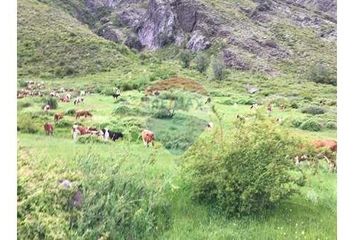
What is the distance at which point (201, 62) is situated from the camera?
24.0 feet

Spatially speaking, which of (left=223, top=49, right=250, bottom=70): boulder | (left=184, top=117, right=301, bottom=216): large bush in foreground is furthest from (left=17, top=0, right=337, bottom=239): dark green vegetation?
(left=223, top=49, right=250, bottom=70): boulder

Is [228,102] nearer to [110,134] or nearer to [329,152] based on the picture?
[329,152]

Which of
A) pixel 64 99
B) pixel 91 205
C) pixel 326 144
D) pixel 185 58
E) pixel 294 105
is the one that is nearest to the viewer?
pixel 91 205

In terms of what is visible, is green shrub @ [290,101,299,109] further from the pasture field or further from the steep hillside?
the steep hillside

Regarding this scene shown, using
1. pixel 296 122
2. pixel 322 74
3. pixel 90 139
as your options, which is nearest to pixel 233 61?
pixel 322 74

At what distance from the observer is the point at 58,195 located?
5.56 m

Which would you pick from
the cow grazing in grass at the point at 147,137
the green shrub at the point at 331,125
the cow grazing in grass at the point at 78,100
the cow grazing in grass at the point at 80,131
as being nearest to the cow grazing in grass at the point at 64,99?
the cow grazing in grass at the point at 78,100

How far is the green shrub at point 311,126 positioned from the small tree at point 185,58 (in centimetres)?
154

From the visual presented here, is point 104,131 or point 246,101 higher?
point 246,101

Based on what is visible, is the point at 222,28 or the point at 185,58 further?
the point at 222,28

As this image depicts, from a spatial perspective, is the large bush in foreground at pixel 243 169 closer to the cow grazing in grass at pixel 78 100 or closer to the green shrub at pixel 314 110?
the green shrub at pixel 314 110

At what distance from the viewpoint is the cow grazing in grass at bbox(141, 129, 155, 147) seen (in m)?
6.64

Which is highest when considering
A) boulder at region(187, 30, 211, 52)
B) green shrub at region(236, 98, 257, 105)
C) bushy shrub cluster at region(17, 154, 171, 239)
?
boulder at region(187, 30, 211, 52)

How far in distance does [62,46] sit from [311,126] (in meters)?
3.10
